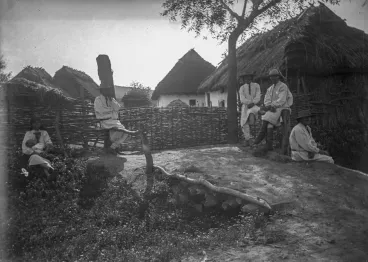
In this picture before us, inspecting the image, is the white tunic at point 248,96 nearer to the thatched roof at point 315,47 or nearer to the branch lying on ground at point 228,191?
the thatched roof at point 315,47

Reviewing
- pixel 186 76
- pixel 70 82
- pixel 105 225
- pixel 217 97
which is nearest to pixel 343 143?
pixel 105 225

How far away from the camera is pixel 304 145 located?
6680 millimetres

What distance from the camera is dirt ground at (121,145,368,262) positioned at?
377 cm

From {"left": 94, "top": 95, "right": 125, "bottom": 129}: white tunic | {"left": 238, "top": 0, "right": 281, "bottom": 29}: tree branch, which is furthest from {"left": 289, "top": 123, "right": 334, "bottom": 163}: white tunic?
{"left": 238, "top": 0, "right": 281, "bottom": 29}: tree branch

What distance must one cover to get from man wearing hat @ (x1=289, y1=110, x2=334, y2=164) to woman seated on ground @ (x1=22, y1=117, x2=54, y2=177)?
4.53m

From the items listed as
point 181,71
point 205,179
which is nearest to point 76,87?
point 181,71

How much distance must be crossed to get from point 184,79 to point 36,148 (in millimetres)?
16406

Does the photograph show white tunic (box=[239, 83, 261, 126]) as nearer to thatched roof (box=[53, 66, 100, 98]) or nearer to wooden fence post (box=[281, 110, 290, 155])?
wooden fence post (box=[281, 110, 290, 155])

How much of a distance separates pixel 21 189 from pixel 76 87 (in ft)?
58.8

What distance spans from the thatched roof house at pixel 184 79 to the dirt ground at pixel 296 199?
48.4ft

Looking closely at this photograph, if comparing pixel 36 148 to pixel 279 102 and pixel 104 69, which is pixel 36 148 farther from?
pixel 279 102

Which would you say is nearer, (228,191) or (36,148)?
(228,191)

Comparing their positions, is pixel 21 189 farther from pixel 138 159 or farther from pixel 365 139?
pixel 365 139

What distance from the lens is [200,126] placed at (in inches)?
424
